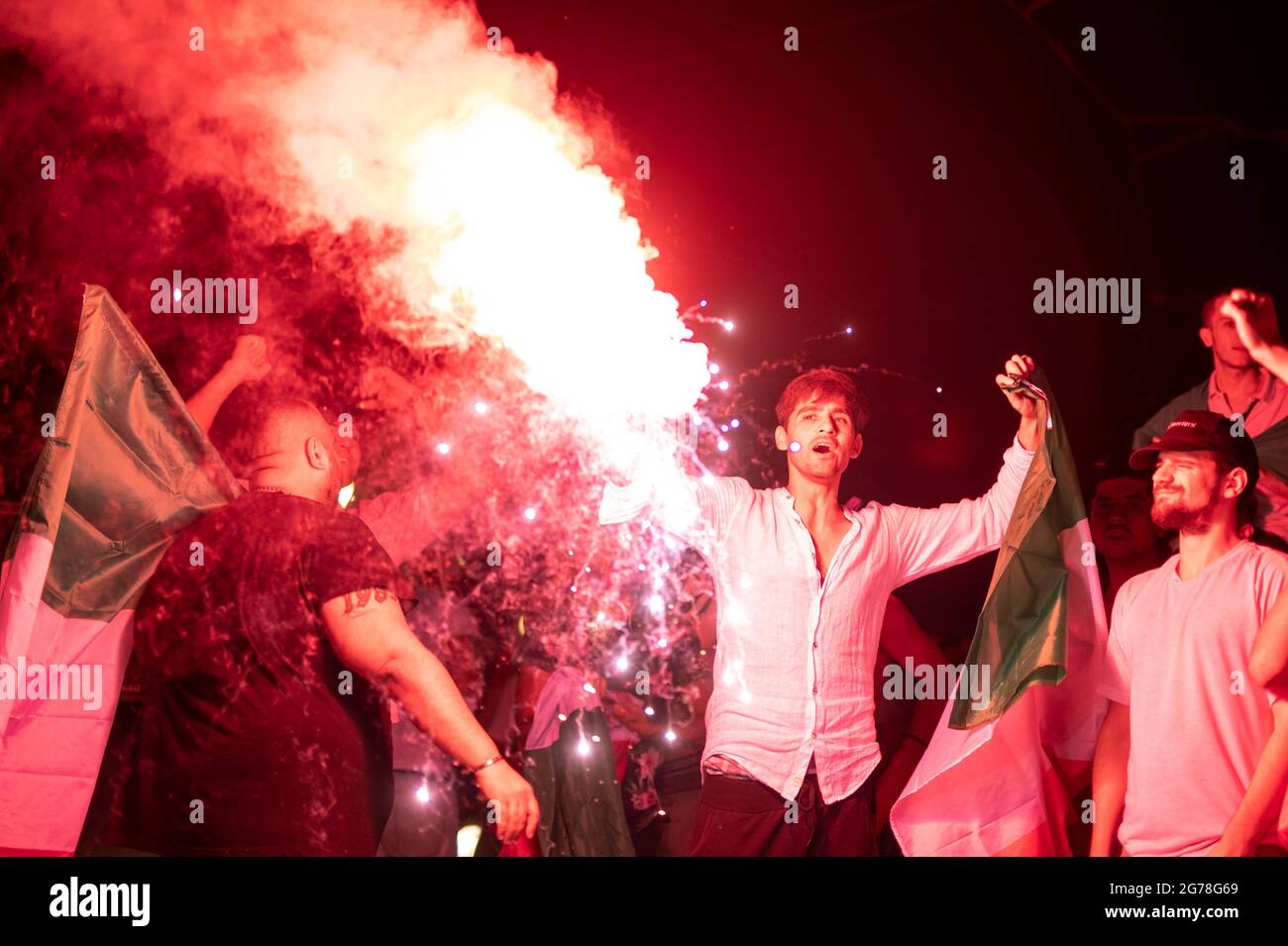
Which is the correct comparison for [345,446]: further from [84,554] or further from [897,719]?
[897,719]

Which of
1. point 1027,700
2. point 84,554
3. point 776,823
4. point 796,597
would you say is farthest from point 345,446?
point 1027,700

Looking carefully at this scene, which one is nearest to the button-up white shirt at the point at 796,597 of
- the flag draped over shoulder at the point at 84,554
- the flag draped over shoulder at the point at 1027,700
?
the flag draped over shoulder at the point at 1027,700

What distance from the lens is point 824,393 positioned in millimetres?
4121

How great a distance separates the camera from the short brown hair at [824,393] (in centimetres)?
412

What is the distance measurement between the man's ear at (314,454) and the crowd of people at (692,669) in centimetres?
1

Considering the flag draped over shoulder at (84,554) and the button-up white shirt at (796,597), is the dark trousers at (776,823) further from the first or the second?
the flag draped over shoulder at (84,554)

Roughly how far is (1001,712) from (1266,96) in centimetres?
254

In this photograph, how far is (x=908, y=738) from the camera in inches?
167

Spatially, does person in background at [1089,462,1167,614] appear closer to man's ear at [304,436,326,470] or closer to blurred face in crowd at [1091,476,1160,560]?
blurred face in crowd at [1091,476,1160,560]

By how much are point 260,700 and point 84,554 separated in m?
0.76

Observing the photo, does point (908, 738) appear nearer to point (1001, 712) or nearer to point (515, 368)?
point (1001, 712)

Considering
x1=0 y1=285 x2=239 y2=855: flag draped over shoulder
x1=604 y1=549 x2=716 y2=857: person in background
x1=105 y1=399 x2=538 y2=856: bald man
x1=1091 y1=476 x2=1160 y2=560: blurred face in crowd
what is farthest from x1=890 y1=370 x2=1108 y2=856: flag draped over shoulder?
x1=0 y1=285 x2=239 y2=855: flag draped over shoulder

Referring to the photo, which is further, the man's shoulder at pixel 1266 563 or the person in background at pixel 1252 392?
the person in background at pixel 1252 392

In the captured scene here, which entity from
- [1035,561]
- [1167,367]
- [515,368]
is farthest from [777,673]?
[1167,367]
